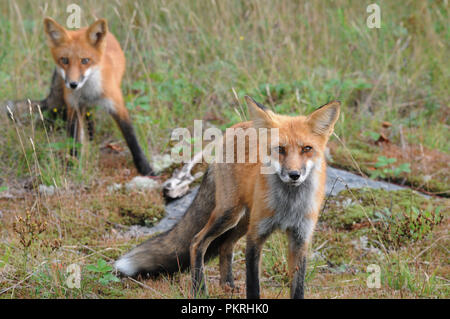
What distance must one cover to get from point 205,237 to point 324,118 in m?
1.21

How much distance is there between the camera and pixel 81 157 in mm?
5676

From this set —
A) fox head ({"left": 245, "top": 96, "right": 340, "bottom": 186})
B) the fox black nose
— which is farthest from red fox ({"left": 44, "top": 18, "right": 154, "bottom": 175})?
the fox black nose

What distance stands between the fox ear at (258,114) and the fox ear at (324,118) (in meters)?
0.25

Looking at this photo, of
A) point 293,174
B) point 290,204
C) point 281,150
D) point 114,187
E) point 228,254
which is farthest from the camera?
point 114,187

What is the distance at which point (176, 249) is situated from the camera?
3979 millimetres

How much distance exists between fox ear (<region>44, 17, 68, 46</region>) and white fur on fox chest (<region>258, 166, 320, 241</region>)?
349cm

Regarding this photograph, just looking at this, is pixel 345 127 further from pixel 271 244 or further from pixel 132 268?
pixel 132 268

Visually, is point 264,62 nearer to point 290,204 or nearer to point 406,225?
point 406,225

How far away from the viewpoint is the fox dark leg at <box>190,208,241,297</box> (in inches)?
142

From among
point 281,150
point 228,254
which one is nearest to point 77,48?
point 228,254

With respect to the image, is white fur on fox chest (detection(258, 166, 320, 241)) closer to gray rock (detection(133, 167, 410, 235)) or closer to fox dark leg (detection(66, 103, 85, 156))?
gray rock (detection(133, 167, 410, 235))

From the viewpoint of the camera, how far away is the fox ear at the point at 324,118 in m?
3.13

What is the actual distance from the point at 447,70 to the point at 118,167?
16.2ft

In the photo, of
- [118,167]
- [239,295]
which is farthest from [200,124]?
[239,295]
